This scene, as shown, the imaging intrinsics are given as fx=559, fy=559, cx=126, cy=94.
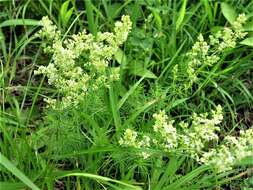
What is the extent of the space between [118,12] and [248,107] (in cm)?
77

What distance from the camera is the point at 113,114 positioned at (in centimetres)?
211

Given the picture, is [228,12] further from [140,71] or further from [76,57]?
[76,57]

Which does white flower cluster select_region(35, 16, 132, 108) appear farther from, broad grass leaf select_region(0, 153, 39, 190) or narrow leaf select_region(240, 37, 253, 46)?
narrow leaf select_region(240, 37, 253, 46)

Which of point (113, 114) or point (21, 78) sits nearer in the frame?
point (113, 114)

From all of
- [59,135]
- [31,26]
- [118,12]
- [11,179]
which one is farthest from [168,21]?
[11,179]

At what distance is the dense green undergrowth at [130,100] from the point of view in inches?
71.0

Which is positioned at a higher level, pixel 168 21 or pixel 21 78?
pixel 168 21

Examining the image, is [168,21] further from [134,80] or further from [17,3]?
[17,3]

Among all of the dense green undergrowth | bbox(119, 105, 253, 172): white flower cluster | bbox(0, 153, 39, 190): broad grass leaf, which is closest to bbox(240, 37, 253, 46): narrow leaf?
the dense green undergrowth

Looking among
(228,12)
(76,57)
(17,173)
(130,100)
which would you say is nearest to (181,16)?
(228,12)

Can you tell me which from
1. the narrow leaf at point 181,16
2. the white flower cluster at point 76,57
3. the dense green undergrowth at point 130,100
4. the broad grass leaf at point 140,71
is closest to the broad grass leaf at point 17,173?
the dense green undergrowth at point 130,100

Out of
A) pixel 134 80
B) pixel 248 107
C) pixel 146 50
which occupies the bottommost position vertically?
pixel 248 107

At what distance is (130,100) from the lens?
2.34 meters

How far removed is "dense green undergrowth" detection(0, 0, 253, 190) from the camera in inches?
71.0
